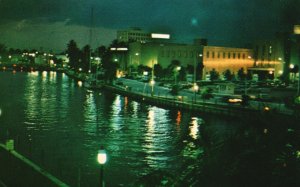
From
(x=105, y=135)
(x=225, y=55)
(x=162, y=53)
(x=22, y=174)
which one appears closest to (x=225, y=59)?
(x=225, y=55)

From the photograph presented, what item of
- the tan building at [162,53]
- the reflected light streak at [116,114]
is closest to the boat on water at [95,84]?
the tan building at [162,53]

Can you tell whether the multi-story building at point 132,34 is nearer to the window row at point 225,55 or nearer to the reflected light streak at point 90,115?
the window row at point 225,55

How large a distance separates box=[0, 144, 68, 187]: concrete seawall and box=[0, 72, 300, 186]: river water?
0.98 m

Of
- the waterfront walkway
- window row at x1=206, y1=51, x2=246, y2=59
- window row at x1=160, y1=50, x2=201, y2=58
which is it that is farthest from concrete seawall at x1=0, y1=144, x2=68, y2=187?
window row at x1=206, y1=51, x2=246, y2=59

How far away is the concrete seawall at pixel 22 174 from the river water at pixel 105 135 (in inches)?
38.6

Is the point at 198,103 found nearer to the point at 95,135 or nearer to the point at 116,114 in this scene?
the point at 116,114

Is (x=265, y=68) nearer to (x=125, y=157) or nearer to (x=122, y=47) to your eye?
(x=122, y=47)

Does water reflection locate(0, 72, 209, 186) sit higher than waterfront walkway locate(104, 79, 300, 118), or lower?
lower

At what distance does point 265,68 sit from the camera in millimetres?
69188

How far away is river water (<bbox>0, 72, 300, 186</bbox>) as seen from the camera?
1700 cm

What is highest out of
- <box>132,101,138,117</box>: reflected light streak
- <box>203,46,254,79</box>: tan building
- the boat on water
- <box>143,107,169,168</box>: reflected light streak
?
<box>203,46,254,79</box>: tan building

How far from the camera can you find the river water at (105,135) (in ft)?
55.8

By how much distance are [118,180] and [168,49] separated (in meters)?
59.0

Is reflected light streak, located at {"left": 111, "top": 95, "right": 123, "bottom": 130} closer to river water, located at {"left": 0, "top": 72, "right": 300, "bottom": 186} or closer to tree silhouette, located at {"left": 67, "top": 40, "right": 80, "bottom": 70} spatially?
river water, located at {"left": 0, "top": 72, "right": 300, "bottom": 186}
